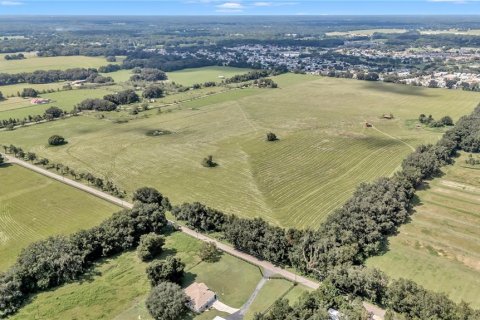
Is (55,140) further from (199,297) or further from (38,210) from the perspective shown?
(199,297)

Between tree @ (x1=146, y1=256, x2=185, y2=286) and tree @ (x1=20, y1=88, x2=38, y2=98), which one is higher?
tree @ (x1=146, y1=256, x2=185, y2=286)

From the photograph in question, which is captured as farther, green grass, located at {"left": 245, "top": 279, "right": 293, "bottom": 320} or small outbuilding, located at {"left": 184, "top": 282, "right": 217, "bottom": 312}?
green grass, located at {"left": 245, "top": 279, "right": 293, "bottom": 320}

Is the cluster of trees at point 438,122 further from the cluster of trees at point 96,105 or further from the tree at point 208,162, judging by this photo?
the cluster of trees at point 96,105

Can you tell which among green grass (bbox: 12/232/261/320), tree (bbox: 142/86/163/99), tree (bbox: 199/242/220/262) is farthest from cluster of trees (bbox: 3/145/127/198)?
tree (bbox: 142/86/163/99)

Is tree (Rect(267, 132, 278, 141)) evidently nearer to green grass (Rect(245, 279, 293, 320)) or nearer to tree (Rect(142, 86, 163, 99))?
green grass (Rect(245, 279, 293, 320))

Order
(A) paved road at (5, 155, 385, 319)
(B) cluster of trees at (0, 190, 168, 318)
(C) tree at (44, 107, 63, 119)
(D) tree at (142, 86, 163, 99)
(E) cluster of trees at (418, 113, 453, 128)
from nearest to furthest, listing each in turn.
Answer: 1. (B) cluster of trees at (0, 190, 168, 318)
2. (A) paved road at (5, 155, 385, 319)
3. (E) cluster of trees at (418, 113, 453, 128)
4. (C) tree at (44, 107, 63, 119)
5. (D) tree at (142, 86, 163, 99)
